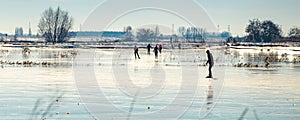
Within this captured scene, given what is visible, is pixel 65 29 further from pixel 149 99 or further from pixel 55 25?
pixel 149 99

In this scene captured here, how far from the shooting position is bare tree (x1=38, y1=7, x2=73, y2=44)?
138 metres

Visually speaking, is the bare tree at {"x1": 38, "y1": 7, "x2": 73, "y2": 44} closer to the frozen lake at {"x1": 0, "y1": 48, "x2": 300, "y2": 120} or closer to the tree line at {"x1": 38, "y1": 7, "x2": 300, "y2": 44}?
the tree line at {"x1": 38, "y1": 7, "x2": 300, "y2": 44}

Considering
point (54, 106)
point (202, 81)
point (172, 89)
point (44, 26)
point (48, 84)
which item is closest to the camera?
point (54, 106)

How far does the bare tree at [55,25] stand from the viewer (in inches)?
5418

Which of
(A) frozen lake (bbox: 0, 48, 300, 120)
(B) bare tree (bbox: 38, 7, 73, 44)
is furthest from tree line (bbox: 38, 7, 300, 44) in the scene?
(A) frozen lake (bbox: 0, 48, 300, 120)

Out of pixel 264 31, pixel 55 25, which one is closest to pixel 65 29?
pixel 55 25

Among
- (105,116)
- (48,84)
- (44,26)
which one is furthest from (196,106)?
(44,26)

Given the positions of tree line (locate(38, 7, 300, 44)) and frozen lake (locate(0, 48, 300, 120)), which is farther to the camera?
tree line (locate(38, 7, 300, 44))

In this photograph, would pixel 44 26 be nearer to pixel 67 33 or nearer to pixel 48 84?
pixel 67 33

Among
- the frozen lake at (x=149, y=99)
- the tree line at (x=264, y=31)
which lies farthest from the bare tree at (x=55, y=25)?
the frozen lake at (x=149, y=99)

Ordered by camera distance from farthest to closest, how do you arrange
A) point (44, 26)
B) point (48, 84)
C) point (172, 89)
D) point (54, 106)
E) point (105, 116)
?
1. point (44, 26)
2. point (48, 84)
3. point (172, 89)
4. point (54, 106)
5. point (105, 116)

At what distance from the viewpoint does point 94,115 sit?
46.4 ft

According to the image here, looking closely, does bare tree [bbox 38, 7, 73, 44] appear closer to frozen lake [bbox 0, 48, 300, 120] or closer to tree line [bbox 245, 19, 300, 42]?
tree line [bbox 245, 19, 300, 42]

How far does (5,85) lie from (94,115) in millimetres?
9204
